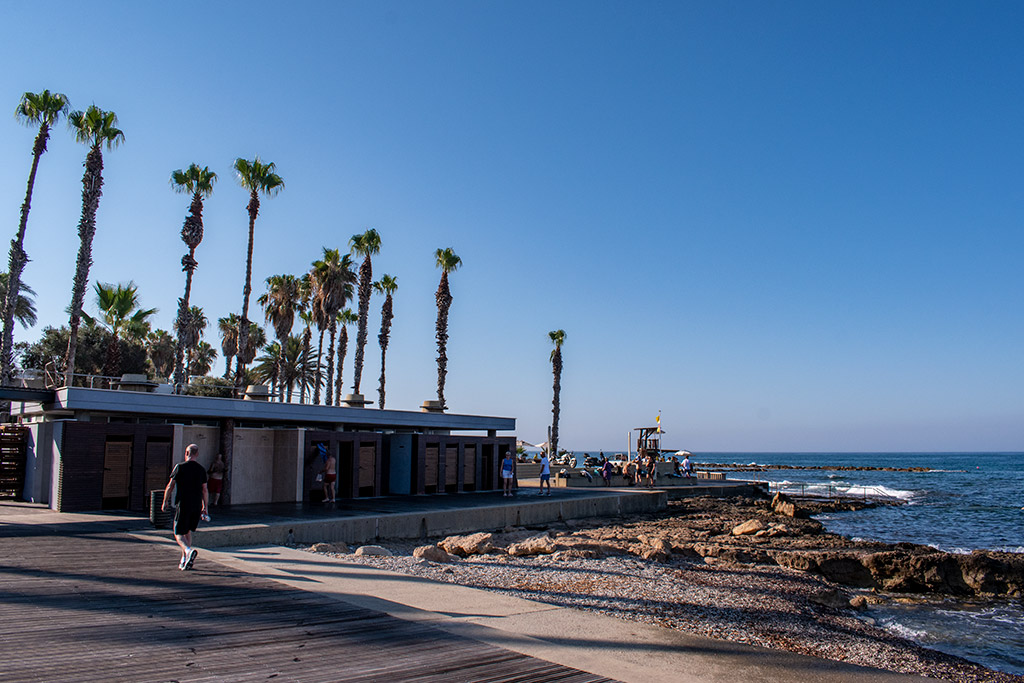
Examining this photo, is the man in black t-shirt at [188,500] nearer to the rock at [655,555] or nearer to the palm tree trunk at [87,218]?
the rock at [655,555]

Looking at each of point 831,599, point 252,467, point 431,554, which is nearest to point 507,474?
point 252,467

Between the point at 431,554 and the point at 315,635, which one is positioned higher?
the point at 315,635

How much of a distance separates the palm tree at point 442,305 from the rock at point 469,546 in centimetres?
3027

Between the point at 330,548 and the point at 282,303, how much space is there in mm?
40413

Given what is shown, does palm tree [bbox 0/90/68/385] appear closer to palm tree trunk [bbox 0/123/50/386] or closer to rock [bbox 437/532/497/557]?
palm tree trunk [bbox 0/123/50/386]

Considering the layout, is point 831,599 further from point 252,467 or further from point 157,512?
point 252,467

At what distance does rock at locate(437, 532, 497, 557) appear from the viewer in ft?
52.3

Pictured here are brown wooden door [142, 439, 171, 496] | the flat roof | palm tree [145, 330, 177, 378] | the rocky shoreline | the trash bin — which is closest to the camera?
the rocky shoreline

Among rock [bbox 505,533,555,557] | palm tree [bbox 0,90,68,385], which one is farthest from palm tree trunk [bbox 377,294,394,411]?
rock [bbox 505,533,555,557]

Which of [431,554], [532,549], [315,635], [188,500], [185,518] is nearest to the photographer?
[315,635]

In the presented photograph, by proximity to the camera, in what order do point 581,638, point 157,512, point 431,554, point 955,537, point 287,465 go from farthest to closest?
point 955,537 < point 287,465 < point 157,512 < point 431,554 < point 581,638

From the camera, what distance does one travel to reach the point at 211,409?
1972 centimetres

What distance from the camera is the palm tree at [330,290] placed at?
44.8m

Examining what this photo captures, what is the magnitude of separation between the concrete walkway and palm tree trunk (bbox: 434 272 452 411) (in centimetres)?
3736
